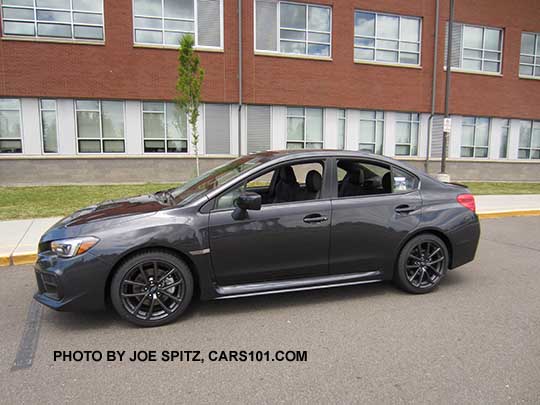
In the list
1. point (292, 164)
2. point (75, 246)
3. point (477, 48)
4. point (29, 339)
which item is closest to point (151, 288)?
point (75, 246)

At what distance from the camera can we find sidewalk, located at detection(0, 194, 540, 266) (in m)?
5.64

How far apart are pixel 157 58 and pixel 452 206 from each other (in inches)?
537

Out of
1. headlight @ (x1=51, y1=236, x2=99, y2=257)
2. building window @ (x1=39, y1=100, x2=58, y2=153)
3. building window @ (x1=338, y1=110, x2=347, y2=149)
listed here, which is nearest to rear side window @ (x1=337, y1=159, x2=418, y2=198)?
headlight @ (x1=51, y1=236, x2=99, y2=257)

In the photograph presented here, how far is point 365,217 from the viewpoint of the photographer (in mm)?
4160

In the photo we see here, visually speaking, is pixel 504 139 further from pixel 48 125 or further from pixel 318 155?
pixel 48 125

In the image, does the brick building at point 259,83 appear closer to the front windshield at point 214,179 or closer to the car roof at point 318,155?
the front windshield at point 214,179

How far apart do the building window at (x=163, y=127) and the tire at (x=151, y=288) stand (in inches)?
511

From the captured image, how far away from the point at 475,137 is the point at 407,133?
3.79 metres

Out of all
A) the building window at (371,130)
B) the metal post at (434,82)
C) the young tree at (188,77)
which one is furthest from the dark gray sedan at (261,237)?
the metal post at (434,82)

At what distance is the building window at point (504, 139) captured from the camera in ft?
65.8

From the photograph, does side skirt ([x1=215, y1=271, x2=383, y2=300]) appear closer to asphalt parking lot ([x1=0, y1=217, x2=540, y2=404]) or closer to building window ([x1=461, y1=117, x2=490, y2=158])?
asphalt parking lot ([x1=0, y1=217, x2=540, y2=404])

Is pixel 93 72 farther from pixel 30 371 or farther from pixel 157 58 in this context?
pixel 30 371

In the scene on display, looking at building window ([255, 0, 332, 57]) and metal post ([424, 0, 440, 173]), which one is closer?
building window ([255, 0, 332, 57])

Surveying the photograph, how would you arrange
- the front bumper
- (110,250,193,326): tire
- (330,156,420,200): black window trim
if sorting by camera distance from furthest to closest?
(330,156,420,200): black window trim → (110,250,193,326): tire → the front bumper
